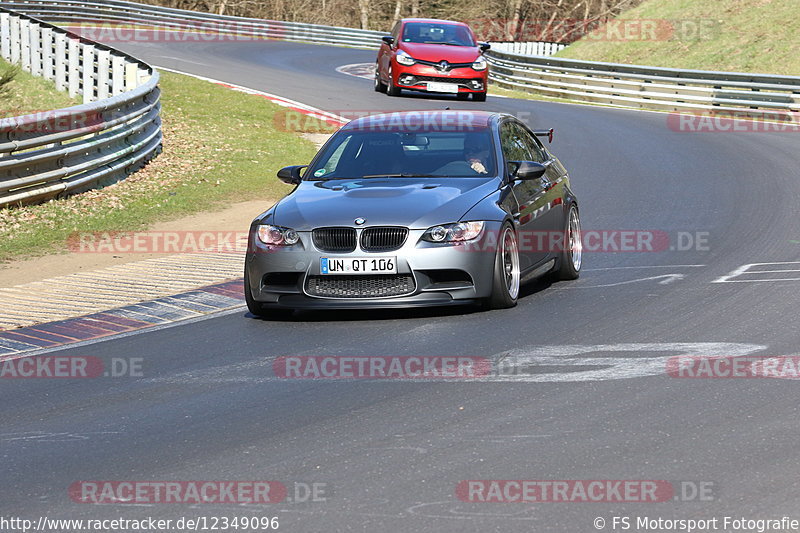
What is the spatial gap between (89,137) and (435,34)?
14422 millimetres

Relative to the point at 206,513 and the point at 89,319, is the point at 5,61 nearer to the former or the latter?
the point at 89,319

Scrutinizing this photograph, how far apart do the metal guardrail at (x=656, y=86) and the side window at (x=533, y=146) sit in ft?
59.4

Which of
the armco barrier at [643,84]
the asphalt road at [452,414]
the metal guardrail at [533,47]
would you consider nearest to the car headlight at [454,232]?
the asphalt road at [452,414]

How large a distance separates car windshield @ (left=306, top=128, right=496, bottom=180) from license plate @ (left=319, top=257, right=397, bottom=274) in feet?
4.50

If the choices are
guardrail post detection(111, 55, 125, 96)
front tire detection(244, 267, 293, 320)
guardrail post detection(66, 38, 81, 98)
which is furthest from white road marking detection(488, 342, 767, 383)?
guardrail post detection(66, 38, 81, 98)

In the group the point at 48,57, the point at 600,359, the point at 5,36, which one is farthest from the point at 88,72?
the point at 600,359

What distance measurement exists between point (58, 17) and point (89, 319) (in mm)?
42325

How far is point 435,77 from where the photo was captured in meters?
29.3

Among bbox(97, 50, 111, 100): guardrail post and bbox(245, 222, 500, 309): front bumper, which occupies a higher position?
bbox(245, 222, 500, 309): front bumper

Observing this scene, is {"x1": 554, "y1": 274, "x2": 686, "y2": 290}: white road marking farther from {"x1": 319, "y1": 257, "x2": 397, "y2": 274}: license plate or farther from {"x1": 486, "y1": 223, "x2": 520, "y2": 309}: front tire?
{"x1": 319, "y1": 257, "x2": 397, "y2": 274}: license plate

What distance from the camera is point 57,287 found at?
1152 centimetres

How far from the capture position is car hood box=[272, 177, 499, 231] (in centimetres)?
943

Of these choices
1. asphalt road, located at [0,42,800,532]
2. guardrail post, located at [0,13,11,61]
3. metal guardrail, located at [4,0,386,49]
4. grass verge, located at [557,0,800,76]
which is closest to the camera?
asphalt road, located at [0,42,800,532]

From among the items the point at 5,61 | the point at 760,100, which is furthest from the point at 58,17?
the point at 760,100
